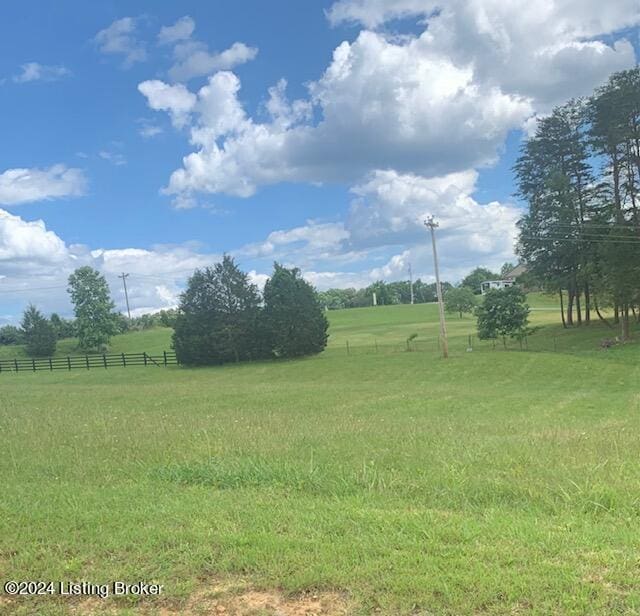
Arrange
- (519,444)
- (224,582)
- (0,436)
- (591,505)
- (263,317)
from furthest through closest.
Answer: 1. (263,317)
2. (0,436)
3. (519,444)
4. (591,505)
5. (224,582)

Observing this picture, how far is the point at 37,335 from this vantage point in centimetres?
7312

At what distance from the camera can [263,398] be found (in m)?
18.3

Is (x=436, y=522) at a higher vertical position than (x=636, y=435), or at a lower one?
higher

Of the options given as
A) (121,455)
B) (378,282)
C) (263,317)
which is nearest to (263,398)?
(121,455)

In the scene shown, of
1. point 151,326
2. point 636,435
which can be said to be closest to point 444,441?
point 636,435

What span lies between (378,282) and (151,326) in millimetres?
76437

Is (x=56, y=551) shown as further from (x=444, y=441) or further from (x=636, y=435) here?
(x=636, y=435)

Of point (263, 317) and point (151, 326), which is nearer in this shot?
point (263, 317)

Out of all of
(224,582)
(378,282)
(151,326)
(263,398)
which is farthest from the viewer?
(378,282)

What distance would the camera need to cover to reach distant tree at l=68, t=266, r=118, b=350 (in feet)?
242

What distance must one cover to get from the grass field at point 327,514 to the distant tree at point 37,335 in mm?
67951

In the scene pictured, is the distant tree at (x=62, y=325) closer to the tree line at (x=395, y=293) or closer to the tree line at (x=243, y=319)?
the tree line at (x=243, y=319)

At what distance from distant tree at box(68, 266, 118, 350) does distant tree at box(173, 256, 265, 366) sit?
30406mm

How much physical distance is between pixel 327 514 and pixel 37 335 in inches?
3065
